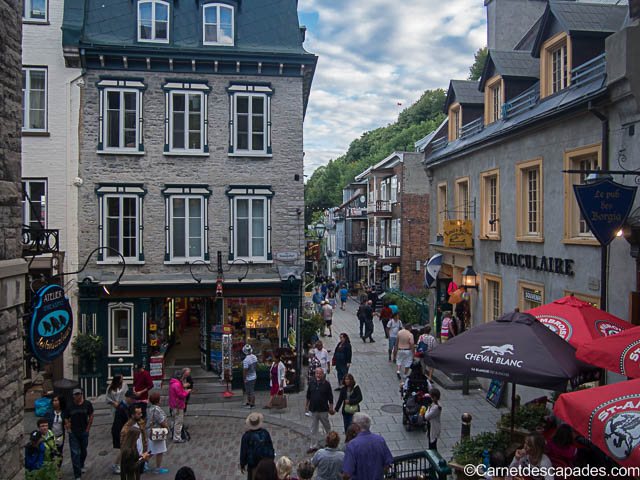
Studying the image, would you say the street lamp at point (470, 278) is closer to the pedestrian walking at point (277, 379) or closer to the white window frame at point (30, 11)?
the pedestrian walking at point (277, 379)

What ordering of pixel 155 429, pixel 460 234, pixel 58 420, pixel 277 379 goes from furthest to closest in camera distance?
pixel 460 234
pixel 277 379
pixel 58 420
pixel 155 429

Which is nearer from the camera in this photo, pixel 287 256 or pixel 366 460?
pixel 366 460

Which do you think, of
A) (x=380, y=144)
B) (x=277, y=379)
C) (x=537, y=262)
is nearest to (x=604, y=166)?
(x=537, y=262)

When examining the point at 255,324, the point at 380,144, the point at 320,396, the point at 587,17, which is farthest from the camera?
the point at 380,144

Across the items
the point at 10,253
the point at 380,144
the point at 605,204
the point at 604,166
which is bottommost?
the point at 10,253

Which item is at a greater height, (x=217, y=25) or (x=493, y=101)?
(x=217, y=25)

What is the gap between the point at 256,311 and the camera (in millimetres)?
16766

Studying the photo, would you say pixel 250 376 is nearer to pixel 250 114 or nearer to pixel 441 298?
pixel 250 114

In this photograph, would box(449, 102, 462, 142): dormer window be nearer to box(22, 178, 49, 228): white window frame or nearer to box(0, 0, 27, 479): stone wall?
box(22, 178, 49, 228): white window frame

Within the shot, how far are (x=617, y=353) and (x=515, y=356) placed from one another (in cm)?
126

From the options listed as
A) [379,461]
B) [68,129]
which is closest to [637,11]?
[379,461]

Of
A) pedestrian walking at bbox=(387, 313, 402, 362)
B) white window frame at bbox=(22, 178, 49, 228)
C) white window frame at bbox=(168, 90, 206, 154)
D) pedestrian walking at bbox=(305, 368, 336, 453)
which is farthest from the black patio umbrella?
white window frame at bbox=(22, 178, 49, 228)

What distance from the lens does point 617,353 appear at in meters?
6.51

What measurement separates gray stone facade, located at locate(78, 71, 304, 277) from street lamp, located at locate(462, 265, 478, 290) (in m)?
5.48
